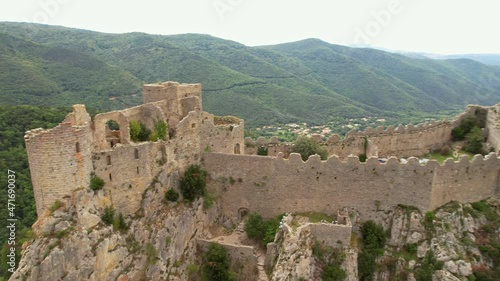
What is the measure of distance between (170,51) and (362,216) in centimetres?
9721

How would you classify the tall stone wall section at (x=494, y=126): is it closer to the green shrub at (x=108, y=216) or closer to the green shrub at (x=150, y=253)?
the green shrub at (x=150, y=253)

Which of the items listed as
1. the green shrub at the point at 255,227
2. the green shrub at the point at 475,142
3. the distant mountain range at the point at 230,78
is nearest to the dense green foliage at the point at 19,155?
the green shrub at the point at 255,227

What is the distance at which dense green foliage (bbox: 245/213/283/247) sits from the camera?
80.8 feet

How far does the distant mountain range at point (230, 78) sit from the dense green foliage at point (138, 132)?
130 feet

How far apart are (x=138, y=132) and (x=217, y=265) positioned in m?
9.60

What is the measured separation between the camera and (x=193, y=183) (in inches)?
985

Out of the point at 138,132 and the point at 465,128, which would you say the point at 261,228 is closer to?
the point at 138,132

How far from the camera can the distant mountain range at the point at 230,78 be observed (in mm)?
71250

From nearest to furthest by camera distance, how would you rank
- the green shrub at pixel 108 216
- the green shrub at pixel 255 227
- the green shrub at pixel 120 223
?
the green shrub at pixel 108 216, the green shrub at pixel 120 223, the green shrub at pixel 255 227

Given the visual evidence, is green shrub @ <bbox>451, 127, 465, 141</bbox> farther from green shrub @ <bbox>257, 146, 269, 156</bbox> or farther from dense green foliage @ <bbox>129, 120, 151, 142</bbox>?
dense green foliage @ <bbox>129, 120, 151, 142</bbox>

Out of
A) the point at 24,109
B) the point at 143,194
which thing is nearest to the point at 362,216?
the point at 143,194

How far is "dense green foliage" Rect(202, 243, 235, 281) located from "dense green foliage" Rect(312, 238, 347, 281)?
547 centimetres

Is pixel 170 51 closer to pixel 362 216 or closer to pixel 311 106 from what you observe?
pixel 311 106

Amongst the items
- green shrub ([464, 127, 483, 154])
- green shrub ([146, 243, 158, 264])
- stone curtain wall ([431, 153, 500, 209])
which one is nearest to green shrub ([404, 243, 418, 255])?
stone curtain wall ([431, 153, 500, 209])
